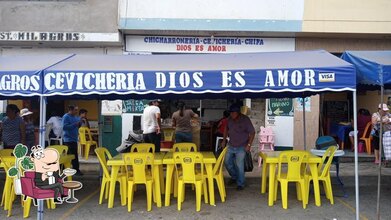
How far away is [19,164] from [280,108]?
774 cm

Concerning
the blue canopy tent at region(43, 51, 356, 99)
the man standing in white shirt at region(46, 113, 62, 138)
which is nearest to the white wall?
the man standing in white shirt at region(46, 113, 62, 138)

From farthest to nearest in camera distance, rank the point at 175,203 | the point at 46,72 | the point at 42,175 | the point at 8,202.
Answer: the point at 175,203, the point at 8,202, the point at 46,72, the point at 42,175

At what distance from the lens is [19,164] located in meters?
5.32

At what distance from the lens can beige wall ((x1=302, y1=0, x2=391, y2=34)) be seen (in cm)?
1091

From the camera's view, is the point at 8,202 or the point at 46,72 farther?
the point at 8,202

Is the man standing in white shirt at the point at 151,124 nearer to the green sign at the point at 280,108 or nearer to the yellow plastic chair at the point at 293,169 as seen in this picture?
the green sign at the point at 280,108

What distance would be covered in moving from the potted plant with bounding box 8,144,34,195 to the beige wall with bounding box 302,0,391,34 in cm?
816

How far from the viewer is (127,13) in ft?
36.1

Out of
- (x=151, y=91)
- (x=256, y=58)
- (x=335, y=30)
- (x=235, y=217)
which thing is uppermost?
(x=335, y=30)

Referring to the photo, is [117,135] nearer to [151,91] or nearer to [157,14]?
[157,14]

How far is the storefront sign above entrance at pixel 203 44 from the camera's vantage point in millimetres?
11367

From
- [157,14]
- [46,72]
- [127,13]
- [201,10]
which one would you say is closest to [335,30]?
[201,10]

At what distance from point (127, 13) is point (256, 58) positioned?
218 inches

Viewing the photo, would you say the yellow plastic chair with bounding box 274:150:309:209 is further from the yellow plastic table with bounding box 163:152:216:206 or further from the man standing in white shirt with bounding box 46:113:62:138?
the man standing in white shirt with bounding box 46:113:62:138
